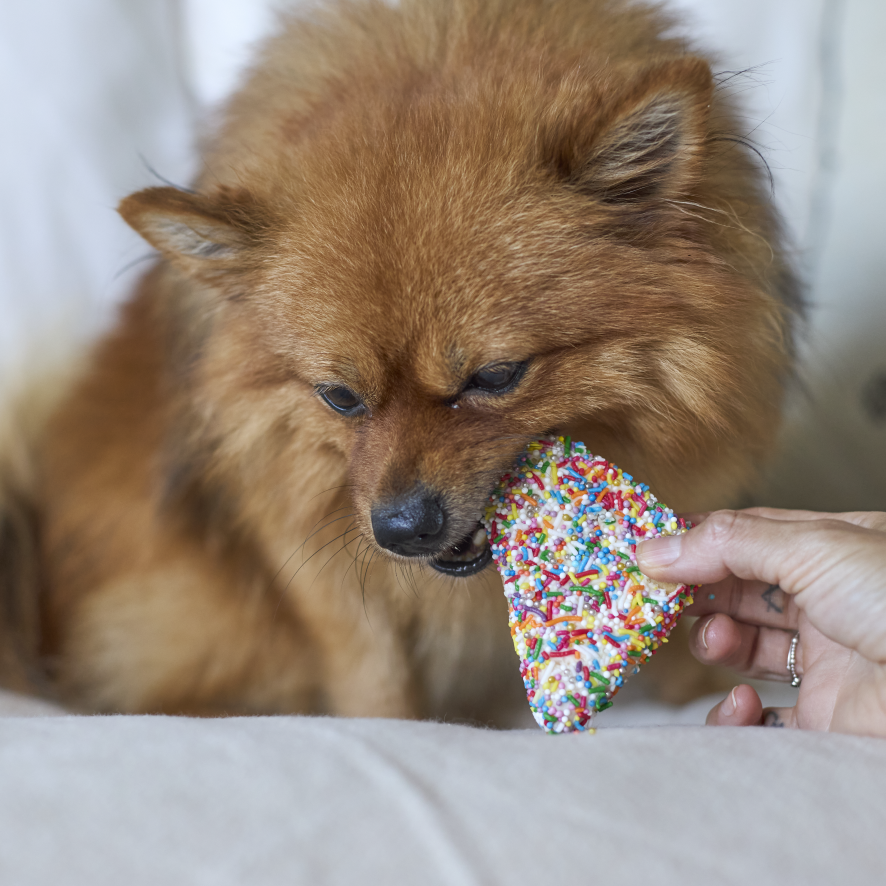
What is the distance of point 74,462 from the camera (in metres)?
1.89

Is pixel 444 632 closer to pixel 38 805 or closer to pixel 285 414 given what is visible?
pixel 285 414

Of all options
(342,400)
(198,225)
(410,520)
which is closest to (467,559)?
(410,520)

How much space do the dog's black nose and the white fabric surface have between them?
294 mm

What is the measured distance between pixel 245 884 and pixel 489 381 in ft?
2.44

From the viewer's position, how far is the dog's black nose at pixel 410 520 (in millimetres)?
1221

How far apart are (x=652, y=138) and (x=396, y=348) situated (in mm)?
490

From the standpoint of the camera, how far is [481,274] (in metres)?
1.20

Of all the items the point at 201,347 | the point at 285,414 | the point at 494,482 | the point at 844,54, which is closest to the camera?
the point at 494,482

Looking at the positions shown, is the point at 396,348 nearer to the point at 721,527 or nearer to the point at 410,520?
the point at 410,520

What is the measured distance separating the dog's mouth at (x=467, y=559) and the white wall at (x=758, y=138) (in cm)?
109

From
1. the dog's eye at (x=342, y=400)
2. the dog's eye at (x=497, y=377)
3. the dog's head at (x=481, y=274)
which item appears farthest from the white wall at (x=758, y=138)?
the dog's eye at (x=497, y=377)

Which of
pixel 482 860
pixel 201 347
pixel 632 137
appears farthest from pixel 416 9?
pixel 482 860

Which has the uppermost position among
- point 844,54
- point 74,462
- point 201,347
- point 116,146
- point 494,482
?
point 844,54

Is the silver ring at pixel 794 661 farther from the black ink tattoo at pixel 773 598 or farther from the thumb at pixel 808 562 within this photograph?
the thumb at pixel 808 562
